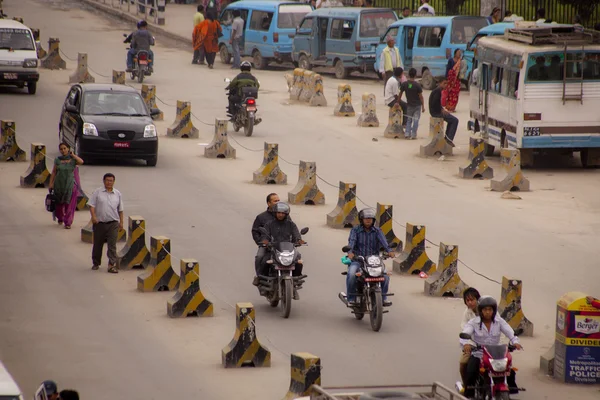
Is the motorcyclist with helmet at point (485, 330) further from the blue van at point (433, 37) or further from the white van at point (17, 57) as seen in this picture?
the blue van at point (433, 37)

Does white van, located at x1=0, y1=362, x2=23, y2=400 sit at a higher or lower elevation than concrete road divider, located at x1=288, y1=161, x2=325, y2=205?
higher

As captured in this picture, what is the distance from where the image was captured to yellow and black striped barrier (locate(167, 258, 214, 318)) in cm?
1388

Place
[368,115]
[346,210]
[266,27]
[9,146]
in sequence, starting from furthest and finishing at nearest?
[266,27] < [368,115] < [9,146] < [346,210]

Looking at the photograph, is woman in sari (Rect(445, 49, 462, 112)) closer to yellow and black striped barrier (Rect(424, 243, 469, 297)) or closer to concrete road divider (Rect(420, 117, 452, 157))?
concrete road divider (Rect(420, 117, 452, 157))

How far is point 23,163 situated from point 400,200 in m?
7.78

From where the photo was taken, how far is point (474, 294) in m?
10.8

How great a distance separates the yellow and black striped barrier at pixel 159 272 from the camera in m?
15.0

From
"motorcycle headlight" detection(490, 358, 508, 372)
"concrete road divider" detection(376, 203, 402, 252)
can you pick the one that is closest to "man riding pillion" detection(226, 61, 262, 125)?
"concrete road divider" detection(376, 203, 402, 252)

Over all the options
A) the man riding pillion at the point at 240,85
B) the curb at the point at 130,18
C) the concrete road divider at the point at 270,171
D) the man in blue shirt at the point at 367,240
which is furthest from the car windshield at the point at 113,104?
the curb at the point at 130,18

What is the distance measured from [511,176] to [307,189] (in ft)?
12.7

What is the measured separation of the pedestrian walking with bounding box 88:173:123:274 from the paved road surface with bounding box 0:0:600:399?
11.2 inches

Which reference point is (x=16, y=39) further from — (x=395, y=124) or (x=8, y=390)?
(x=8, y=390)

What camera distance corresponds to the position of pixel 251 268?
53.5 feet

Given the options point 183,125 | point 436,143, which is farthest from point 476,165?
point 183,125
